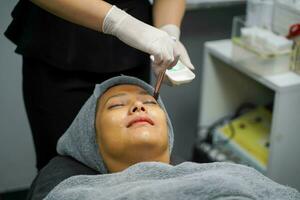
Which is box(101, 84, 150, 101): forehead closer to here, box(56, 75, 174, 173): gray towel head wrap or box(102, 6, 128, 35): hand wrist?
box(56, 75, 174, 173): gray towel head wrap

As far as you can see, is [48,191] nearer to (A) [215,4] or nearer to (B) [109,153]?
(B) [109,153]

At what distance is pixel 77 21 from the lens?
132 cm

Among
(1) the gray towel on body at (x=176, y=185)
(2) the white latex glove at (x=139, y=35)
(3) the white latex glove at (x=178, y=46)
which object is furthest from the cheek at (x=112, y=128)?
(3) the white latex glove at (x=178, y=46)

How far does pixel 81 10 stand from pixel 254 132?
3.84ft

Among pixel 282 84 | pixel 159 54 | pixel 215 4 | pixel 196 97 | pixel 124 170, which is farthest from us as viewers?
pixel 196 97

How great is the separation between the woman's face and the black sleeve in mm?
110

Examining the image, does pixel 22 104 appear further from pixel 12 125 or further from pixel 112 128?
pixel 112 128

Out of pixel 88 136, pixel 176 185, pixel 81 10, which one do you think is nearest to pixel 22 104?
pixel 88 136

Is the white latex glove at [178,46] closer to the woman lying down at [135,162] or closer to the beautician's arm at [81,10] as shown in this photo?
the woman lying down at [135,162]

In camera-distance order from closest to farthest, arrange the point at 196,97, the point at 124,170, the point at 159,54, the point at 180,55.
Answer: the point at 124,170 → the point at 159,54 → the point at 180,55 → the point at 196,97

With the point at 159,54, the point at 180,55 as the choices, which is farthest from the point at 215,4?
the point at 159,54

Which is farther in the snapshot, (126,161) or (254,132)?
(254,132)

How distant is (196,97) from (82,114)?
45.5 inches

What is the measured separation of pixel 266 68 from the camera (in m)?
1.84
